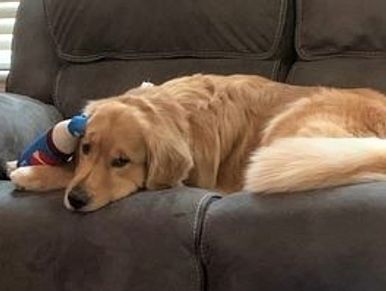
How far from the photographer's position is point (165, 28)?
8.27 feet

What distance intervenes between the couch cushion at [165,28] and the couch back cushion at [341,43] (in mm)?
90

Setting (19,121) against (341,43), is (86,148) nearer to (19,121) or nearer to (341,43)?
(19,121)

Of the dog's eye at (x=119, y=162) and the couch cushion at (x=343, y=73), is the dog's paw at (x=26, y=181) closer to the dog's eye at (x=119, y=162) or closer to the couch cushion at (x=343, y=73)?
the dog's eye at (x=119, y=162)

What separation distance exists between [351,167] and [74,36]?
4.13ft

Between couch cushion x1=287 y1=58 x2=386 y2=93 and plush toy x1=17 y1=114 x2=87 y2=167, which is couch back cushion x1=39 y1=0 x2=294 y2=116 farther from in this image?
plush toy x1=17 y1=114 x2=87 y2=167

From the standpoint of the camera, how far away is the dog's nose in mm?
1770

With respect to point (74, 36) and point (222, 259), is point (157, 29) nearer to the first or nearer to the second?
point (74, 36)

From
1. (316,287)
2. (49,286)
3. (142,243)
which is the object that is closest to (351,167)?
(316,287)

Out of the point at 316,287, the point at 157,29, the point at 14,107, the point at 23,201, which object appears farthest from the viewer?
the point at 157,29

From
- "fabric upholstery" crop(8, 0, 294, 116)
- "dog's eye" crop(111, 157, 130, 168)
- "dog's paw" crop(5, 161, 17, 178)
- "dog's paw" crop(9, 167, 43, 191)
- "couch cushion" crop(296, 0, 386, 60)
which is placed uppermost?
"couch cushion" crop(296, 0, 386, 60)

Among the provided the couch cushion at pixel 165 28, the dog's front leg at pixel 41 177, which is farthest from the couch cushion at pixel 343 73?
the dog's front leg at pixel 41 177

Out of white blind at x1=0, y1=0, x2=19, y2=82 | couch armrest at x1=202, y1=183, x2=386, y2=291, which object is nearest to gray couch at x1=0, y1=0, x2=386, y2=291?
couch armrest at x1=202, y1=183, x2=386, y2=291

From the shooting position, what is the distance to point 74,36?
8.55ft

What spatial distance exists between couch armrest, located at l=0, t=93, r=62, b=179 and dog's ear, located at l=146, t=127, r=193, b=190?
0.47 meters
